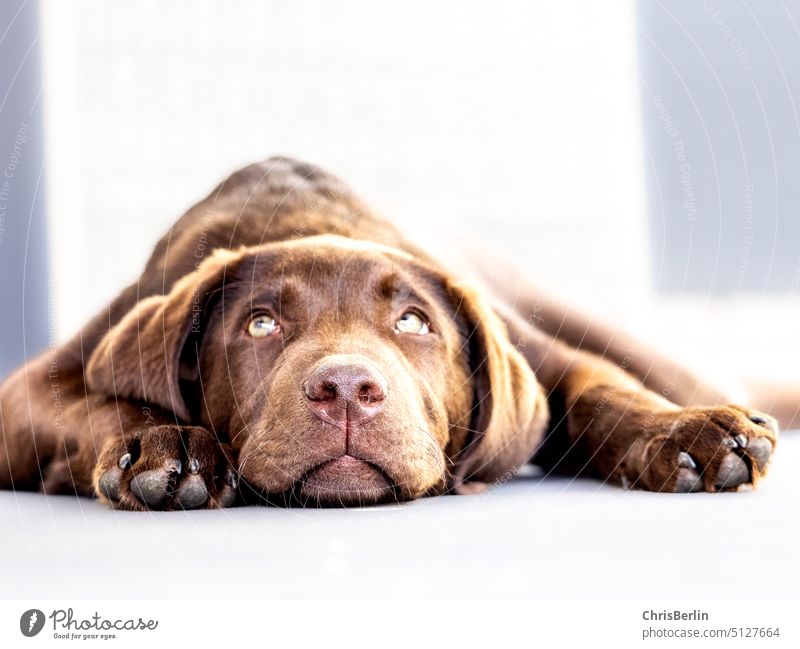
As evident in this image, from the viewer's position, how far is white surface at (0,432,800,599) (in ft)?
5.41

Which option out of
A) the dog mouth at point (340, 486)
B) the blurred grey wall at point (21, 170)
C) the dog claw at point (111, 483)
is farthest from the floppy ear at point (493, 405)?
the blurred grey wall at point (21, 170)

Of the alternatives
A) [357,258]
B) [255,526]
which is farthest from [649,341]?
[255,526]

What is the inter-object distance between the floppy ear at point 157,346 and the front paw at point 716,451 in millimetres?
1179

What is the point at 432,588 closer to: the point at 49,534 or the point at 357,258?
the point at 49,534

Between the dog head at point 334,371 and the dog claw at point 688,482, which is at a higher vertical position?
the dog head at point 334,371

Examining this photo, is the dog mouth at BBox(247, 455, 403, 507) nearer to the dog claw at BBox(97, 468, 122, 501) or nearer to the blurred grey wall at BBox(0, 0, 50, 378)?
the dog claw at BBox(97, 468, 122, 501)

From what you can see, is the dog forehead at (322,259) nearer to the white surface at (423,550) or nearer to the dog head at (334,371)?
the dog head at (334,371)

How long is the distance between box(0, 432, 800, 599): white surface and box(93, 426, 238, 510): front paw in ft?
0.12

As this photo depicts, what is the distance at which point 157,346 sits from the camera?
2363mm

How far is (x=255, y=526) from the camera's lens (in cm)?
200

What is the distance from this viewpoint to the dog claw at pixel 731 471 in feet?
7.27

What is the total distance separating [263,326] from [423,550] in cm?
78

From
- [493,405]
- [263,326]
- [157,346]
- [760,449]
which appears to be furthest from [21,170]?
[760,449]

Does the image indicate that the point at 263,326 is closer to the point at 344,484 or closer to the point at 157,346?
the point at 157,346
